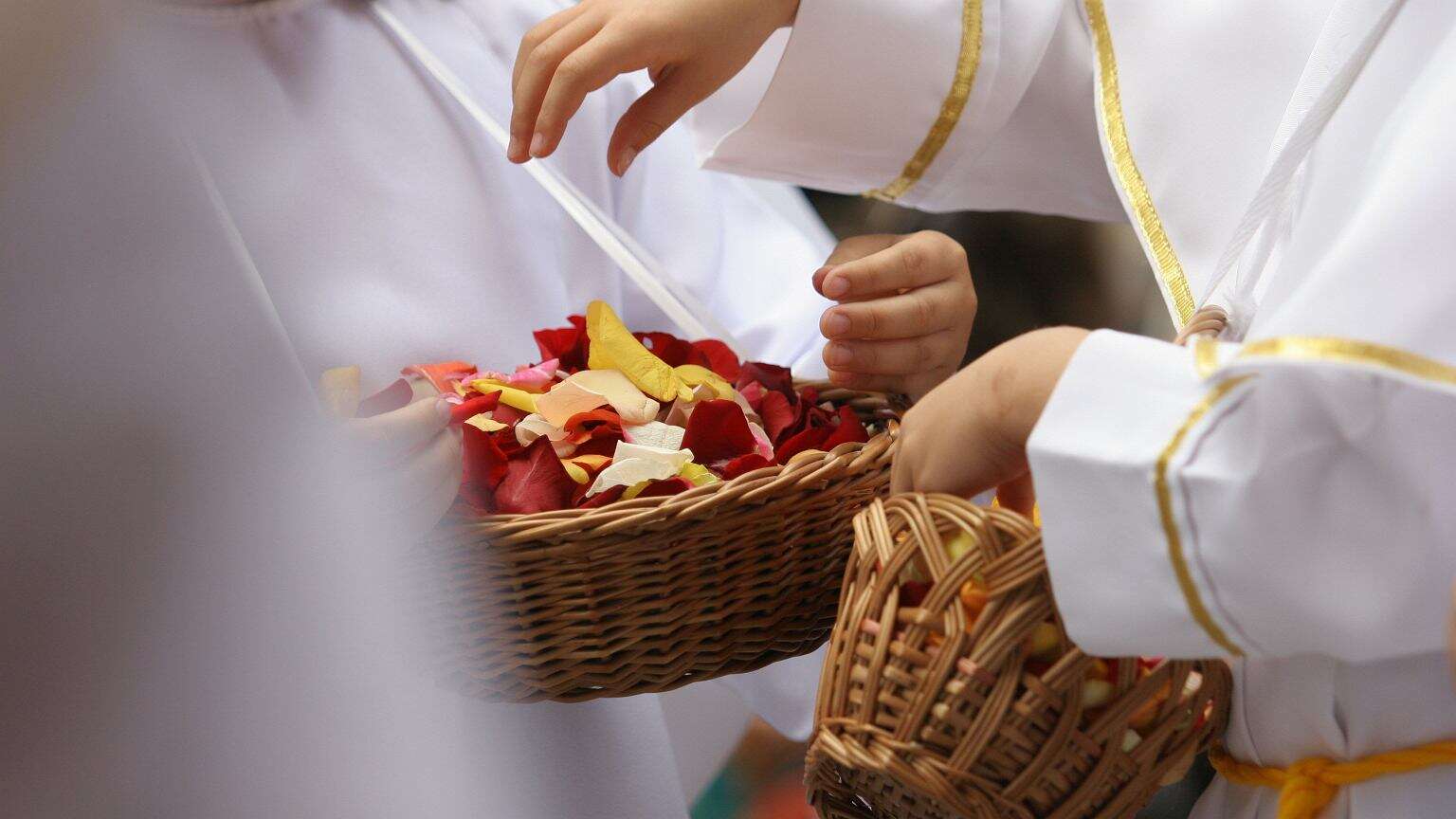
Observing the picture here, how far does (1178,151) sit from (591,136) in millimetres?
491

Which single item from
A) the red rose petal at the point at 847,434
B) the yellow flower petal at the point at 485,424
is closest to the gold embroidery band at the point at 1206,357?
the red rose petal at the point at 847,434

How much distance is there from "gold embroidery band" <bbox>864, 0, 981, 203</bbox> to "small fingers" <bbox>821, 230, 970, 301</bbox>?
10cm

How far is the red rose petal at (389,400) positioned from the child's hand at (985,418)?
0.97ft

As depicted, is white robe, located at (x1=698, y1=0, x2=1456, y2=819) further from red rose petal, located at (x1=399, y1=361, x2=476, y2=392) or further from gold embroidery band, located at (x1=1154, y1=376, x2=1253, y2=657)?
red rose petal, located at (x1=399, y1=361, x2=476, y2=392)

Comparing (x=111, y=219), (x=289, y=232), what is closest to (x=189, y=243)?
(x=111, y=219)

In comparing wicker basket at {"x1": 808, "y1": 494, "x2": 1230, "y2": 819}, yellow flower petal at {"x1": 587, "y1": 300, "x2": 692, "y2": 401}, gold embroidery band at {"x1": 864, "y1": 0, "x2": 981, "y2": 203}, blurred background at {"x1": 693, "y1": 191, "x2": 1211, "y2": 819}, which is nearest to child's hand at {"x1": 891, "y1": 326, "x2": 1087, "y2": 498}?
wicker basket at {"x1": 808, "y1": 494, "x2": 1230, "y2": 819}

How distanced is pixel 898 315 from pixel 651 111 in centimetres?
19

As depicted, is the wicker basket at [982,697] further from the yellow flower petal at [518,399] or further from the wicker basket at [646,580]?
the yellow flower petal at [518,399]

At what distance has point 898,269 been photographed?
2.45 feet

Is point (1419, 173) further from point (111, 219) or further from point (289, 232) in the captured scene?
point (289, 232)

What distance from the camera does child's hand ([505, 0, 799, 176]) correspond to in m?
0.69

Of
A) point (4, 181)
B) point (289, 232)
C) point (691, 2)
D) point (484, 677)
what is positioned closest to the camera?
point (4, 181)

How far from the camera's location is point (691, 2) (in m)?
0.71

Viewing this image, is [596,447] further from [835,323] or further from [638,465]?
[835,323]
